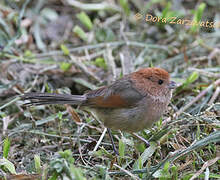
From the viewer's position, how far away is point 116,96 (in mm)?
4328

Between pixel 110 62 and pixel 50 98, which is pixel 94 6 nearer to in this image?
pixel 110 62

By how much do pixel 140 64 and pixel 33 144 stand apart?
2.35 metres

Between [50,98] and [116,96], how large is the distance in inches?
30.8

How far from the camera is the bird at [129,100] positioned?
4.16 meters

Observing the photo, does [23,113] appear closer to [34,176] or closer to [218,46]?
[34,176]

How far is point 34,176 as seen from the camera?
11.1 feet

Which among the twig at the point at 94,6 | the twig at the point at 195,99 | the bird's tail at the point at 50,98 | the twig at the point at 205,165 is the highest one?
the twig at the point at 94,6

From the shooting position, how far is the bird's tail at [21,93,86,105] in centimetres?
428

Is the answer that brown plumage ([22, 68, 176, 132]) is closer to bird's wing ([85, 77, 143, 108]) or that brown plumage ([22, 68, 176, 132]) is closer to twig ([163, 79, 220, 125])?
bird's wing ([85, 77, 143, 108])

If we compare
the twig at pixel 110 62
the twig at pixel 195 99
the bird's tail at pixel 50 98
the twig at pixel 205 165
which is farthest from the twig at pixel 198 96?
the twig at pixel 110 62

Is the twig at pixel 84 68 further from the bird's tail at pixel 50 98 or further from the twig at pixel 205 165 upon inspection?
the twig at pixel 205 165

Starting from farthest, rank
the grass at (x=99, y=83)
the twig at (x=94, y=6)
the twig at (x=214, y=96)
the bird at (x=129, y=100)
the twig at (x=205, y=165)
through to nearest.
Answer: the twig at (x=94, y=6), the twig at (x=214, y=96), the bird at (x=129, y=100), the grass at (x=99, y=83), the twig at (x=205, y=165)

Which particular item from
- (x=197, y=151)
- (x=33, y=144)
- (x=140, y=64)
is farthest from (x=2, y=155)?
(x=140, y=64)

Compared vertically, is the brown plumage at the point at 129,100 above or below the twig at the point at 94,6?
below
